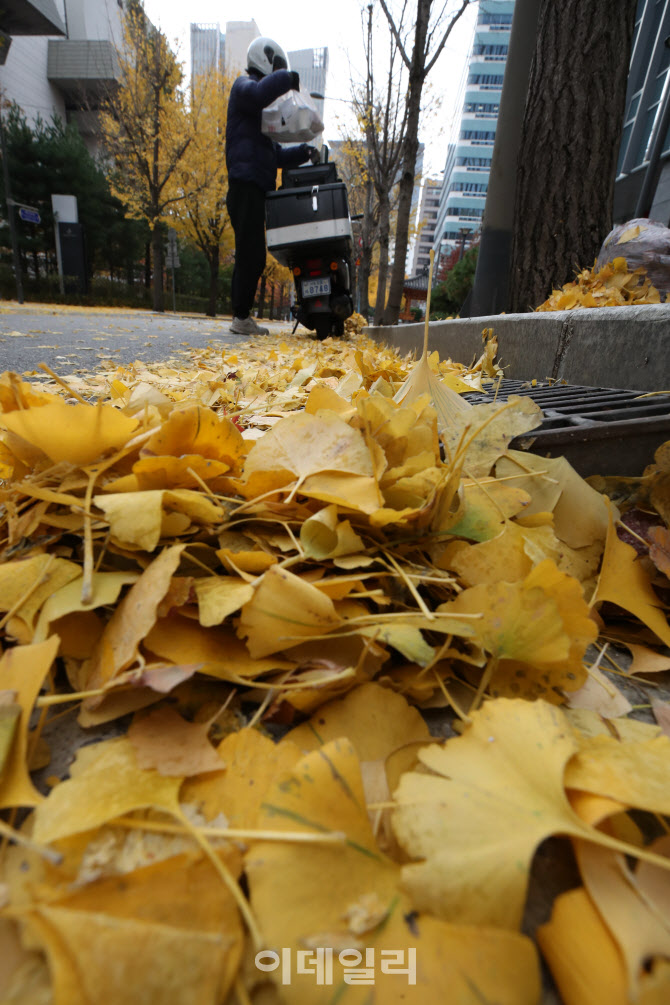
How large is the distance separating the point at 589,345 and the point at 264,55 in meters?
6.01

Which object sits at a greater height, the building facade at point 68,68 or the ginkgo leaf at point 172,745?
the building facade at point 68,68

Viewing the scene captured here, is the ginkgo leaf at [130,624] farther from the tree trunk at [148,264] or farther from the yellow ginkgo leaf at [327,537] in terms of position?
the tree trunk at [148,264]

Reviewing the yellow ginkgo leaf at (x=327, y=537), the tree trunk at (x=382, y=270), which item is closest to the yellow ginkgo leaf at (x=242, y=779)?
the yellow ginkgo leaf at (x=327, y=537)

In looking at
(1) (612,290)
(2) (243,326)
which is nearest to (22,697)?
(1) (612,290)

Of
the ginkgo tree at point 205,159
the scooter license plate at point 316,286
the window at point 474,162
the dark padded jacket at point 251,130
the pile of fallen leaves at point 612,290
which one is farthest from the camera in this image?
the window at point 474,162

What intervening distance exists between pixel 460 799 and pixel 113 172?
2440 centimetres

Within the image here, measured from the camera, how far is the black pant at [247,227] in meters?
5.23

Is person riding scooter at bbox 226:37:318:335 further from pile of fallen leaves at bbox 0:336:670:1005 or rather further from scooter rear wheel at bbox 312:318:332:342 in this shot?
pile of fallen leaves at bbox 0:336:670:1005

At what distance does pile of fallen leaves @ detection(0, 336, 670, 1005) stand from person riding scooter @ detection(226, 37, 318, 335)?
5.14m

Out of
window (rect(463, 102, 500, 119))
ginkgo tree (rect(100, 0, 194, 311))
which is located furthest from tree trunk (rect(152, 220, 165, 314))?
window (rect(463, 102, 500, 119))

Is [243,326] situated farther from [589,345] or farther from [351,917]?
[351,917]

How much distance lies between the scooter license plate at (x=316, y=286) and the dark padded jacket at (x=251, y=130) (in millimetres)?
1052

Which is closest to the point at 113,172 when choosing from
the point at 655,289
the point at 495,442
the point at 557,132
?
→ the point at 557,132

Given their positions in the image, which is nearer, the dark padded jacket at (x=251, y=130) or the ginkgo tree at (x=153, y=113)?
the dark padded jacket at (x=251, y=130)
